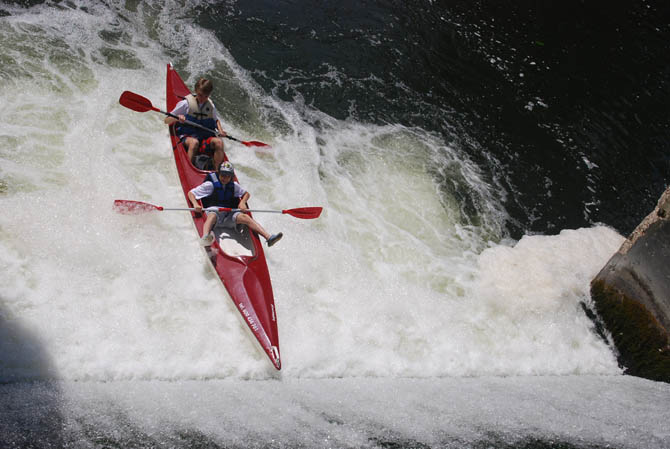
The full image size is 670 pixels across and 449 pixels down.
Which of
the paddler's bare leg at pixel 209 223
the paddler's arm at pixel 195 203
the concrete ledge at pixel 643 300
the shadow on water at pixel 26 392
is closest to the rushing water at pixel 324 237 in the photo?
the shadow on water at pixel 26 392

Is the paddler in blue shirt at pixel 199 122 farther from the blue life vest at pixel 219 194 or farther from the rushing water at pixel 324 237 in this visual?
the blue life vest at pixel 219 194

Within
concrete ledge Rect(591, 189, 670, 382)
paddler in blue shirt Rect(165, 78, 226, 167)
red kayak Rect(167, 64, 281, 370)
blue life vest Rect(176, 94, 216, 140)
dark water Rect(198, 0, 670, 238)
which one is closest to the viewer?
red kayak Rect(167, 64, 281, 370)

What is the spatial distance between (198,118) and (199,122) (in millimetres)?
52

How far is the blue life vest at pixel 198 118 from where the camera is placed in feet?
21.0

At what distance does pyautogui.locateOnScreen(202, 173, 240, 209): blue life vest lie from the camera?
5485mm

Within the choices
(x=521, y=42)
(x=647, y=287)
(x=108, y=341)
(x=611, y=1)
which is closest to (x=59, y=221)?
(x=108, y=341)

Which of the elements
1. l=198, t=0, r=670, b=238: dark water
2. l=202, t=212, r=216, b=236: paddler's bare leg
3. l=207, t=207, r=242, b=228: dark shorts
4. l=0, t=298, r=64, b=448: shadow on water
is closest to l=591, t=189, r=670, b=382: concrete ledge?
l=198, t=0, r=670, b=238: dark water

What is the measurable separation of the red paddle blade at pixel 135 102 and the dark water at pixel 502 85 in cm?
293

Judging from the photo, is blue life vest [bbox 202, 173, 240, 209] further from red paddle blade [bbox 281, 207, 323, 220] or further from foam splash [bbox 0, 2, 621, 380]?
red paddle blade [bbox 281, 207, 323, 220]

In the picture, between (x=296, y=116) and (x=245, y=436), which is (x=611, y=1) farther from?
(x=245, y=436)

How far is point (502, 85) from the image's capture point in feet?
34.9

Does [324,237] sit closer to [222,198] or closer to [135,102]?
[222,198]

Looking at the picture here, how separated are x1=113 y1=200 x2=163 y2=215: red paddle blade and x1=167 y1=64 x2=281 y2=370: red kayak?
525mm

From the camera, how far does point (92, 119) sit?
7.05 metres
